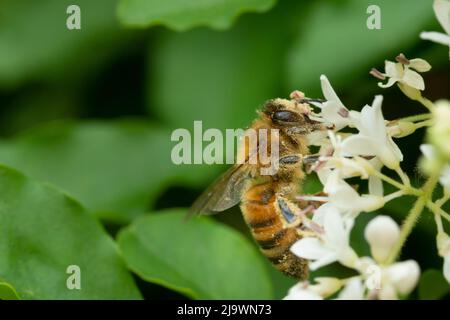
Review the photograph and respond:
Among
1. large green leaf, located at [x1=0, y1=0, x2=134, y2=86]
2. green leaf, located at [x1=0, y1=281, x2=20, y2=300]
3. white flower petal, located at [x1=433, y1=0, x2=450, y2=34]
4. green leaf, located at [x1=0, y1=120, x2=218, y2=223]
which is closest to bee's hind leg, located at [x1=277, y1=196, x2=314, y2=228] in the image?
white flower petal, located at [x1=433, y1=0, x2=450, y2=34]

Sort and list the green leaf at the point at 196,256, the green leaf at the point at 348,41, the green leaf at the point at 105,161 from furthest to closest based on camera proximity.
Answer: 1. the green leaf at the point at 105,161
2. the green leaf at the point at 348,41
3. the green leaf at the point at 196,256

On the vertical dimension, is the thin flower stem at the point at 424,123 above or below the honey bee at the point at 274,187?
above

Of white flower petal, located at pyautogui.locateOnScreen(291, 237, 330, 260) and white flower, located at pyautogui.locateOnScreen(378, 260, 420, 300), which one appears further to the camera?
white flower petal, located at pyautogui.locateOnScreen(291, 237, 330, 260)

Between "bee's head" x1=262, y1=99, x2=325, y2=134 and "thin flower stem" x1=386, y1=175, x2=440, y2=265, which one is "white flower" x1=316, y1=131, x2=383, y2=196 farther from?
"bee's head" x1=262, y1=99, x2=325, y2=134

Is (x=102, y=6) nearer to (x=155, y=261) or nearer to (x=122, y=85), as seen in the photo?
(x=122, y=85)

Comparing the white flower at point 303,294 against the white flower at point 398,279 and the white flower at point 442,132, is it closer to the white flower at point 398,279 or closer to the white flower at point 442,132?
the white flower at point 398,279

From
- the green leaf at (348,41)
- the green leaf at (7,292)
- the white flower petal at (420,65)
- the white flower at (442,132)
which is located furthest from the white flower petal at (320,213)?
the green leaf at (348,41)
